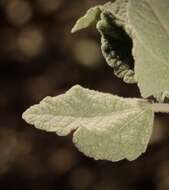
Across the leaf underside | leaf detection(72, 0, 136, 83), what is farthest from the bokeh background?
the leaf underside

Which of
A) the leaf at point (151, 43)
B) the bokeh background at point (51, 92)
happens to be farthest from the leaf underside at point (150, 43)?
the bokeh background at point (51, 92)

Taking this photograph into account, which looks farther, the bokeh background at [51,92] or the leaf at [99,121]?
the bokeh background at [51,92]

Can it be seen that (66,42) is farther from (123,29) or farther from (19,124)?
(123,29)

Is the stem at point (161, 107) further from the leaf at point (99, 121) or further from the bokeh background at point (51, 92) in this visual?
the bokeh background at point (51, 92)

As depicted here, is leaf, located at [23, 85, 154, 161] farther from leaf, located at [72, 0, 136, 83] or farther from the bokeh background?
the bokeh background

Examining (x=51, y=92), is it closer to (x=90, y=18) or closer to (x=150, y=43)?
(x=90, y=18)
